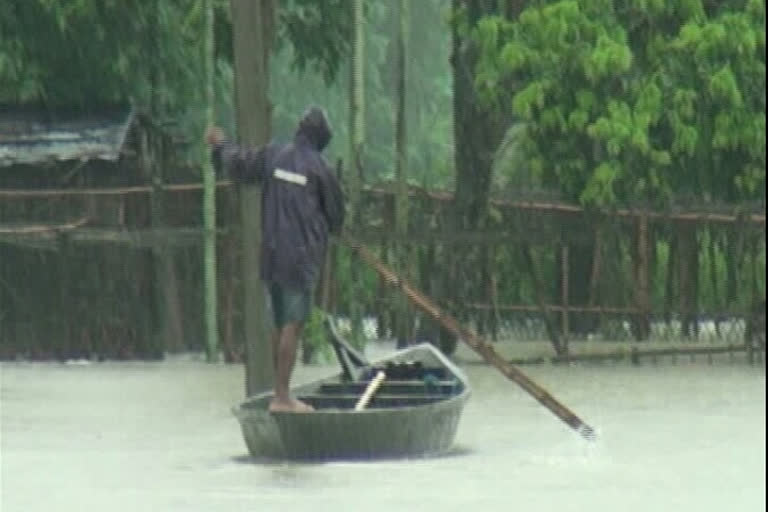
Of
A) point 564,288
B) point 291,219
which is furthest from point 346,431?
point 564,288

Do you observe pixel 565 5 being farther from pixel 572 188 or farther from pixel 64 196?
pixel 64 196

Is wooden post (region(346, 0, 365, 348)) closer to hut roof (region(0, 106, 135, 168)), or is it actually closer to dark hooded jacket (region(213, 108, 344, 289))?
hut roof (region(0, 106, 135, 168))

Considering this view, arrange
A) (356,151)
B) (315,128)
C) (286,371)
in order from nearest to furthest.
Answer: (286,371), (315,128), (356,151)

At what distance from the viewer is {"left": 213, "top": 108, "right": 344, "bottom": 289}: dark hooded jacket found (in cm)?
1722

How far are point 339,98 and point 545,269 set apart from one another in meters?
43.2

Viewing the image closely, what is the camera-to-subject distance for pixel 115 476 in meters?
16.6

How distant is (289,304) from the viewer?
17.3m

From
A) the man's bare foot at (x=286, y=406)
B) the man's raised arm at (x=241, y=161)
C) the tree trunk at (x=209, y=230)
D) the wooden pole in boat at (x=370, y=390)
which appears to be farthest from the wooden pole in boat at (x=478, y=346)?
the tree trunk at (x=209, y=230)

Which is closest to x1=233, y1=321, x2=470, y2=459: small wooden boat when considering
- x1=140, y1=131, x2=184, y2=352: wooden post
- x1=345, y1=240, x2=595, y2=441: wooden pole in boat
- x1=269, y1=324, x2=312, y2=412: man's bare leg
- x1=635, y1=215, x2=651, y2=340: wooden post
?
x1=269, y1=324, x2=312, y2=412: man's bare leg

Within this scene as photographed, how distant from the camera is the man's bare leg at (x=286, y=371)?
17.1 m

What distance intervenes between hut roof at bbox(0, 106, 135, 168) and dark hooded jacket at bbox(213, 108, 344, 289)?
13553mm

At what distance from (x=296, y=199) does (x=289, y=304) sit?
0.66m

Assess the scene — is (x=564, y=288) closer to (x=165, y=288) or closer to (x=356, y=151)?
(x=356, y=151)

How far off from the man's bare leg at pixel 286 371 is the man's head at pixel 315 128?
118cm
